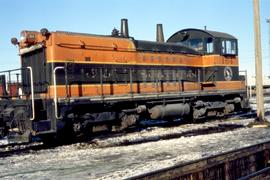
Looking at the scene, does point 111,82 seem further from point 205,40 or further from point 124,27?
point 205,40

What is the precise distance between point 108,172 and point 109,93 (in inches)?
221

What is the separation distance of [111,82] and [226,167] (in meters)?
7.44

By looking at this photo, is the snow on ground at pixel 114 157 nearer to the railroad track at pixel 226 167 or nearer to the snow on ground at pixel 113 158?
the snow on ground at pixel 113 158

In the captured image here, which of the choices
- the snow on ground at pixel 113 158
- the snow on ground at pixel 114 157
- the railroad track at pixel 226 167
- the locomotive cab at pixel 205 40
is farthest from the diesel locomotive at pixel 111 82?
the railroad track at pixel 226 167

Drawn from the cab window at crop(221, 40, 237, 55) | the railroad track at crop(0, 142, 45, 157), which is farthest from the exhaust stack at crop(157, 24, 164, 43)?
the railroad track at crop(0, 142, 45, 157)

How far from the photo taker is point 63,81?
11.7 metres

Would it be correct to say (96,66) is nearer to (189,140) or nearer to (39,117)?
(39,117)

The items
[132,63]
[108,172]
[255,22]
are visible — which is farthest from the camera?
[255,22]

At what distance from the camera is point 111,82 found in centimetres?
1315

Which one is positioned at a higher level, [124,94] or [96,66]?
[96,66]

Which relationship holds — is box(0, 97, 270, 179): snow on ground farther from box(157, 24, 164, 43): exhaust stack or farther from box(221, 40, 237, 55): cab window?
box(157, 24, 164, 43): exhaust stack

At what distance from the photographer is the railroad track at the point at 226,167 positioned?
17.7 feet

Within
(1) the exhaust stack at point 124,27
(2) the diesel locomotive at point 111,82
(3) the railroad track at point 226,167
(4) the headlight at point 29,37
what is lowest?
(3) the railroad track at point 226,167

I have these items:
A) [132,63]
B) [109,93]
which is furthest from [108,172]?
[132,63]
